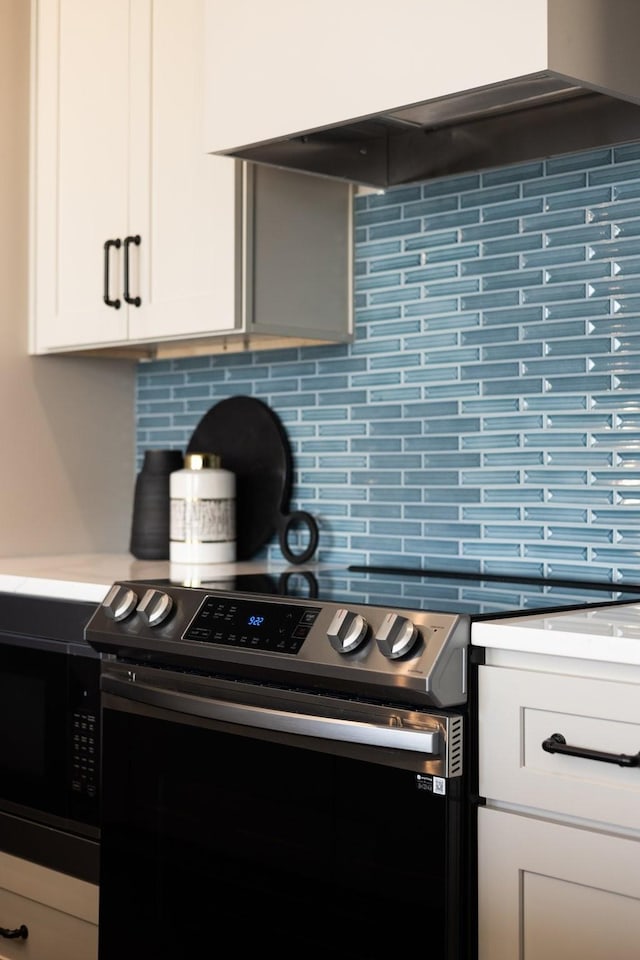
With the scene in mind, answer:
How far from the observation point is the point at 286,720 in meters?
1.88

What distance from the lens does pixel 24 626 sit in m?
2.53

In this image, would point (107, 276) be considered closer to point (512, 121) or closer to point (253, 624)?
point (512, 121)

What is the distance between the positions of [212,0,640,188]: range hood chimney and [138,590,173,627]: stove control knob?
2.79 feet

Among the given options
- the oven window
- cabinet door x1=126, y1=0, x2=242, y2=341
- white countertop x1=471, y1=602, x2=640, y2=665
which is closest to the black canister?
cabinet door x1=126, y1=0, x2=242, y2=341

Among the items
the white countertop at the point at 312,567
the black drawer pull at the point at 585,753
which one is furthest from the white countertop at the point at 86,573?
the black drawer pull at the point at 585,753

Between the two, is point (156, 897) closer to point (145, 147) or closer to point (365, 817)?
A: point (365, 817)

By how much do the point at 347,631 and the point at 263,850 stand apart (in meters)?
0.41

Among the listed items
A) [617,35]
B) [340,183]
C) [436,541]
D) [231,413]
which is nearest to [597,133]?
[617,35]

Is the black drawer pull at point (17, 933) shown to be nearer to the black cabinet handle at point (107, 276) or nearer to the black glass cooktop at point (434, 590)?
the black glass cooktop at point (434, 590)

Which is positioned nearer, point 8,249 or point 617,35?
point 617,35

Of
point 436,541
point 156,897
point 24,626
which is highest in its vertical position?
point 436,541

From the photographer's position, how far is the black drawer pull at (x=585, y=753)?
1534mm

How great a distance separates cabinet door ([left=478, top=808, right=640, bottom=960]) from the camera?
1550 mm

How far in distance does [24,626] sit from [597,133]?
1.51 m
